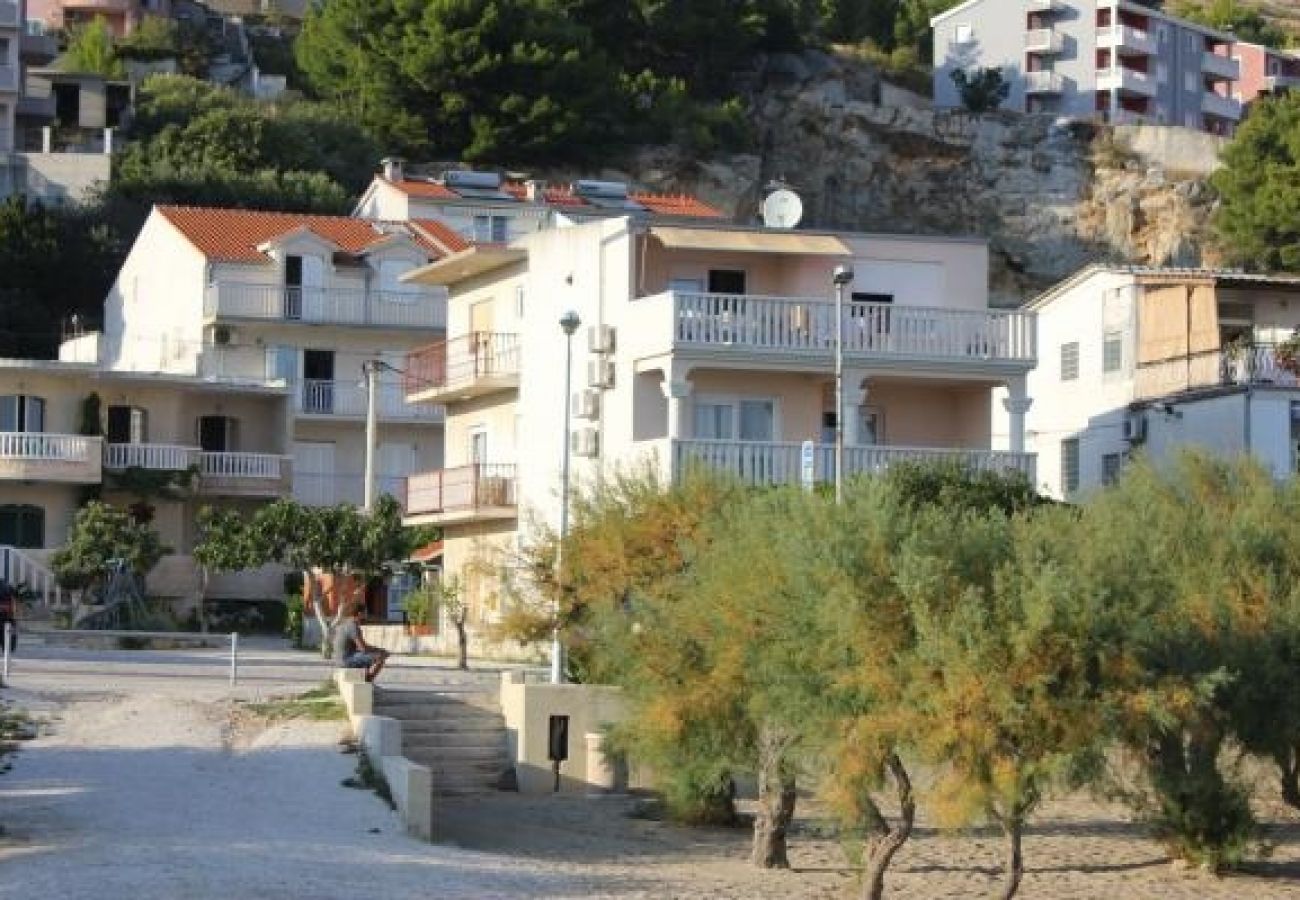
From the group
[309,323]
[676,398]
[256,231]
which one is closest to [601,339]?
[676,398]

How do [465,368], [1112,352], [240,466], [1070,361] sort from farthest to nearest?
[240,466] < [1070,361] < [1112,352] < [465,368]

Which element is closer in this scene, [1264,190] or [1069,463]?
[1069,463]

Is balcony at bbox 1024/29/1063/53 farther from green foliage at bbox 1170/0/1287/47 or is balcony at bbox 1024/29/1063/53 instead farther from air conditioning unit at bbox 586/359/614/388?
air conditioning unit at bbox 586/359/614/388

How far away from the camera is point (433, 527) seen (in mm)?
58156

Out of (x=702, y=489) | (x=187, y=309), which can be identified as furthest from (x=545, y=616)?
(x=187, y=309)

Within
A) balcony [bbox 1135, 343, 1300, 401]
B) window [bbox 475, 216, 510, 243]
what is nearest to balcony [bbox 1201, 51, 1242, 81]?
window [bbox 475, 216, 510, 243]

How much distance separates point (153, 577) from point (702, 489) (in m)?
29.8

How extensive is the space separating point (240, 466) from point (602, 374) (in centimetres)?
2127

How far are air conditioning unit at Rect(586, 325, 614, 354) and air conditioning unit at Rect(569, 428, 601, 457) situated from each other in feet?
4.92

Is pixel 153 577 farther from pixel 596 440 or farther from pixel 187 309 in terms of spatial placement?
pixel 596 440

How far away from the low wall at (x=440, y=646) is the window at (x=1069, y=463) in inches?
580

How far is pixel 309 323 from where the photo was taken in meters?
75.9

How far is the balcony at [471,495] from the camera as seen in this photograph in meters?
54.4

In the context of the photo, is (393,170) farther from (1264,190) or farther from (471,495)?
(471,495)
